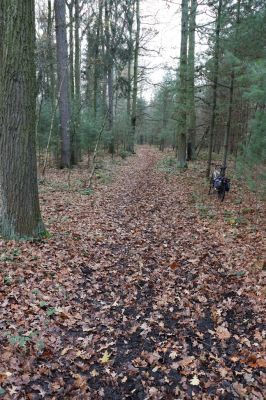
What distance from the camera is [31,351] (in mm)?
3908

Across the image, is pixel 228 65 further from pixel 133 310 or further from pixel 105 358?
pixel 105 358

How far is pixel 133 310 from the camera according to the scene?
5.13 meters

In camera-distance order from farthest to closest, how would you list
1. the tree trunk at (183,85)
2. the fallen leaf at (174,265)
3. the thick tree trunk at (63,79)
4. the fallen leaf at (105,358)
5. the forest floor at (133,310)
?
the tree trunk at (183,85) → the thick tree trunk at (63,79) → the fallen leaf at (174,265) → the fallen leaf at (105,358) → the forest floor at (133,310)

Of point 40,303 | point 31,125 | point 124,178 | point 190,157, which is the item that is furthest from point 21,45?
point 190,157

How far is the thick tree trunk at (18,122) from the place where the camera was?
5.78 m

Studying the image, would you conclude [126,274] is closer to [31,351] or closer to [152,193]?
[31,351]

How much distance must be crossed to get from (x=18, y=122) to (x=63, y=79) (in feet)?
31.1

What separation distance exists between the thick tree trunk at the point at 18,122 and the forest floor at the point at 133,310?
60cm

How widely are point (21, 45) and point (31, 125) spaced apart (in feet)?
Result: 4.75

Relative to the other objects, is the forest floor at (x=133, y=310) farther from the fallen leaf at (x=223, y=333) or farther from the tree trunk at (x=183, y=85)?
the tree trunk at (x=183, y=85)

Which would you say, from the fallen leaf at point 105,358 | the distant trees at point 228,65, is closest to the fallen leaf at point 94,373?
the fallen leaf at point 105,358

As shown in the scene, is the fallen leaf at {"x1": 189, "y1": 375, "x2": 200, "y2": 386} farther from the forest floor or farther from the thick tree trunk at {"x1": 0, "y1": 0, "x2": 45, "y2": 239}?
the thick tree trunk at {"x1": 0, "y1": 0, "x2": 45, "y2": 239}

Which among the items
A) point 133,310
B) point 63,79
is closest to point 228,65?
point 63,79

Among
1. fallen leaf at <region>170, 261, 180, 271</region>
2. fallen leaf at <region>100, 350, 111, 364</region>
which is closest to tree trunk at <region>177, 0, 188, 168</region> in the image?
fallen leaf at <region>170, 261, 180, 271</region>
